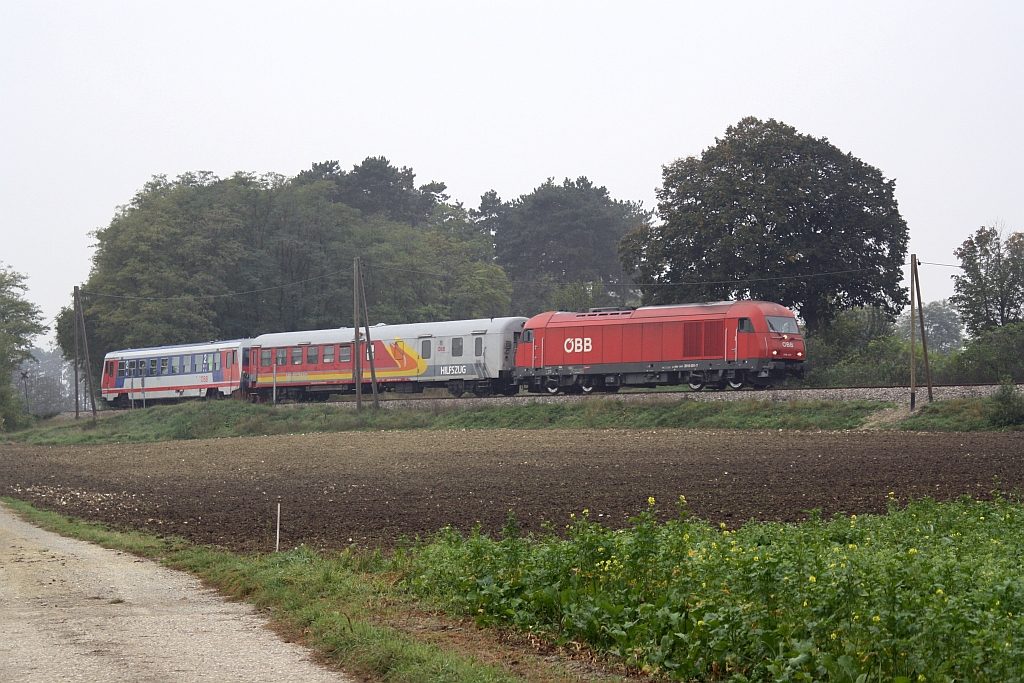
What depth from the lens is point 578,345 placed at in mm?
44750

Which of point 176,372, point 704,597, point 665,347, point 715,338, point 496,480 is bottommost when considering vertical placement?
point 496,480

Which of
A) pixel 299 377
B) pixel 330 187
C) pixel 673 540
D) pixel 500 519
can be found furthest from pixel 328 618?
pixel 330 187

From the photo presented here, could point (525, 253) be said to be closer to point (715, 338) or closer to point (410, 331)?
point (410, 331)

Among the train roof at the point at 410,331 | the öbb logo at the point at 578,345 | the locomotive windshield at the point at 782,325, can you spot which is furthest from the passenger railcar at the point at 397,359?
the locomotive windshield at the point at 782,325

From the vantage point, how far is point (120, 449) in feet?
133

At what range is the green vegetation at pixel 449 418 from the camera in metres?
35.9

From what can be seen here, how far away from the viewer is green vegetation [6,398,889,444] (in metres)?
35.9

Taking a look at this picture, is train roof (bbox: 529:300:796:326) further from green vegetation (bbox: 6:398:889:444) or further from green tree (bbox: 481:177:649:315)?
green tree (bbox: 481:177:649:315)

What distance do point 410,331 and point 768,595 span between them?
42.9 metres

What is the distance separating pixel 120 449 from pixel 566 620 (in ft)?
113

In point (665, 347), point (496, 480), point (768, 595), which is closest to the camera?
point (768, 595)

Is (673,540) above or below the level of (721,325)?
below

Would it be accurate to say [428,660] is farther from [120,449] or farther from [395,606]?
[120,449]

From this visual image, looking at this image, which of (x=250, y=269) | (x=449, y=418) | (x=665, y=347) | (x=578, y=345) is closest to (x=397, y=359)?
(x=449, y=418)
